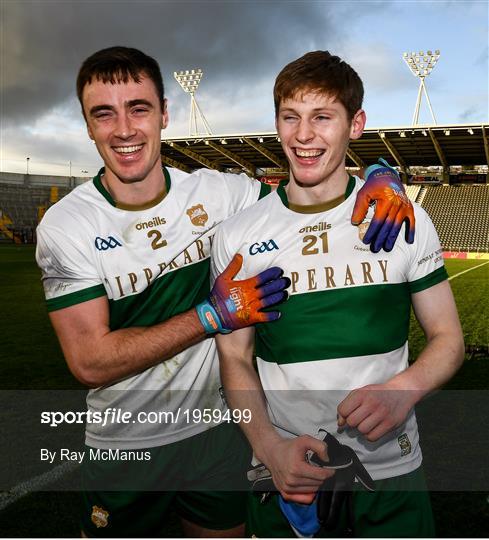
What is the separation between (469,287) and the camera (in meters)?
17.9

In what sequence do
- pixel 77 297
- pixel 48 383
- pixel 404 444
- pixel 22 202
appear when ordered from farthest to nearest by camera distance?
pixel 22 202, pixel 48 383, pixel 77 297, pixel 404 444

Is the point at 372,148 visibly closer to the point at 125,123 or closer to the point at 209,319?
the point at 125,123

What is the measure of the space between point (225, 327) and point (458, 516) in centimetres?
274

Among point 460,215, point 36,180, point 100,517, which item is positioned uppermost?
point 36,180

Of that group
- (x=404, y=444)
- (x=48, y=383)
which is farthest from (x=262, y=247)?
(x=48, y=383)

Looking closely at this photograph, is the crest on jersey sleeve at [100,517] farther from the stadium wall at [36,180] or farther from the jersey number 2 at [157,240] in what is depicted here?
the stadium wall at [36,180]

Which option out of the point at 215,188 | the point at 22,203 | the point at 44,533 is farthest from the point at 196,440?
the point at 22,203

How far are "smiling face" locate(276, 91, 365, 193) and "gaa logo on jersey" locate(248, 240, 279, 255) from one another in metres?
0.30

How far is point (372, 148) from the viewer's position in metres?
41.9

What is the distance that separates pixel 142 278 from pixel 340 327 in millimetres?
1012

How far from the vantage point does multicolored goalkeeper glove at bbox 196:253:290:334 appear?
7.61 ft

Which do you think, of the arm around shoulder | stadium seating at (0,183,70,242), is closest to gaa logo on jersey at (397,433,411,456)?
the arm around shoulder

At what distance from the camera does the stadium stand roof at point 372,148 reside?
37.6 m

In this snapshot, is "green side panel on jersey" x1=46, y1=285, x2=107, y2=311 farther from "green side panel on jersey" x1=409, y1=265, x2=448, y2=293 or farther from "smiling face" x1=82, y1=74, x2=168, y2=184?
"green side panel on jersey" x1=409, y1=265, x2=448, y2=293
